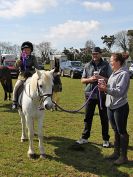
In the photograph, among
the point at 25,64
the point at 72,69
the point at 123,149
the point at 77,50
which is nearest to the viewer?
the point at 123,149

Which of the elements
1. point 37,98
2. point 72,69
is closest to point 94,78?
point 37,98

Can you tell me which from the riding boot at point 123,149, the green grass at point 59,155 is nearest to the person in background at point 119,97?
the riding boot at point 123,149

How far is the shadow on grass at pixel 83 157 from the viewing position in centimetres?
678

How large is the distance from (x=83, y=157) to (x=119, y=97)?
1.62 metres

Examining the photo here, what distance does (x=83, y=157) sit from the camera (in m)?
7.65

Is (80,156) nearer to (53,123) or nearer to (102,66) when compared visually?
(102,66)

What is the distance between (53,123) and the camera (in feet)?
37.4

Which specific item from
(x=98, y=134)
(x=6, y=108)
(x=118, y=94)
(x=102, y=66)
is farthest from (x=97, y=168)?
(x=6, y=108)

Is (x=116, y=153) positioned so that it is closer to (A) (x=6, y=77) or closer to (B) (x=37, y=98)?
(B) (x=37, y=98)

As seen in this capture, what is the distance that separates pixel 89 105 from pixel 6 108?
6943 mm

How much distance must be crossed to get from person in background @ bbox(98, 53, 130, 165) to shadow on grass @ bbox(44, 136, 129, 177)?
0.35 m

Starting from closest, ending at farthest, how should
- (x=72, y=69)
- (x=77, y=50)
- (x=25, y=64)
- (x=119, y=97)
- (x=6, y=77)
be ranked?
(x=119, y=97), (x=25, y=64), (x=6, y=77), (x=72, y=69), (x=77, y=50)

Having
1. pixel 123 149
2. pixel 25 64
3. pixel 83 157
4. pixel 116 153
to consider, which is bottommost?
pixel 83 157

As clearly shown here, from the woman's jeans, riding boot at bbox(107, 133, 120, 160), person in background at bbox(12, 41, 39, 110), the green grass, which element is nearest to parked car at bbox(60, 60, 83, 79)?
the green grass
